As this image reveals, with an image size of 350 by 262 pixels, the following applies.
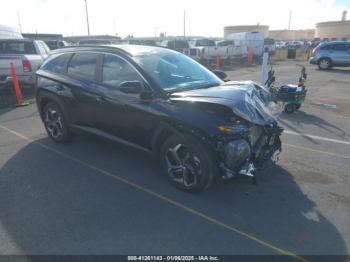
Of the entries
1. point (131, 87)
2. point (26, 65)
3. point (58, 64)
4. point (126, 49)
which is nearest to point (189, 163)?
point (131, 87)

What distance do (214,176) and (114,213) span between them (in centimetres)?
123

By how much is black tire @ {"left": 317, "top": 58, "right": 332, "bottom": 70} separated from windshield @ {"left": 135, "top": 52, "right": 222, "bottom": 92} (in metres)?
16.8

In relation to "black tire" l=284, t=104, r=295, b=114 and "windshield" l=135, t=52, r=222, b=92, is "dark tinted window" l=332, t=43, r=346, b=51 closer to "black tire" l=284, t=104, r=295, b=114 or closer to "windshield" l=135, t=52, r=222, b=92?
"black tire" l=284, t=104, r=295, b=114

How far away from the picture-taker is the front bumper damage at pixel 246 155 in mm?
3414

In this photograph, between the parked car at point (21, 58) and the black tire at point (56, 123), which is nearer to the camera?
the black tire at point (56, 123)

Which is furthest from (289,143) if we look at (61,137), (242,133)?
(61,137)

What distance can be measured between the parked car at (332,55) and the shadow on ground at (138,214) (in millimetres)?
17094

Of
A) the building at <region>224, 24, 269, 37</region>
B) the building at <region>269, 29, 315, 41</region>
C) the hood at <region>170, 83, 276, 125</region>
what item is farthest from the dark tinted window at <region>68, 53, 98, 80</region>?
the building at <region>269, 29, 315, 41</region>

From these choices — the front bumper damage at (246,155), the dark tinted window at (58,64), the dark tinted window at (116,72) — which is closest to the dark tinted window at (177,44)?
the dark tinted window at (58,64)

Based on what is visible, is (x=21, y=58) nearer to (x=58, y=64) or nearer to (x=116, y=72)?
(x=58, y=64)

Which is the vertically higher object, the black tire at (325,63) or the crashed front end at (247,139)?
the crashed front end at (247,139)

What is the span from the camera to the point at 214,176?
3.54m

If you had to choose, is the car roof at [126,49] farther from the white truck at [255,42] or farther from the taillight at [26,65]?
the white truck at [255,42]

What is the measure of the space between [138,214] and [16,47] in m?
9.78
